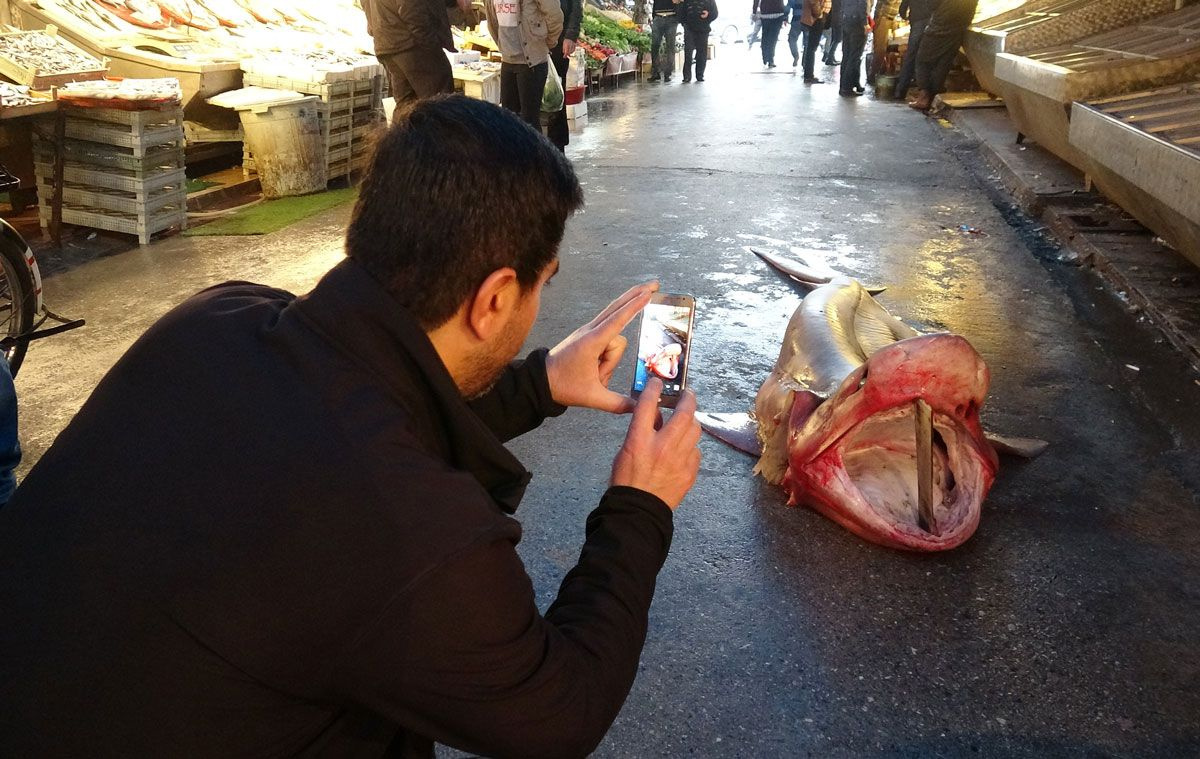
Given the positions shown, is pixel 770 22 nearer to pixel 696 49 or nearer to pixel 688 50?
pixel 696 49

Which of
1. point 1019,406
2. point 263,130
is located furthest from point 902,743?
point 263,130

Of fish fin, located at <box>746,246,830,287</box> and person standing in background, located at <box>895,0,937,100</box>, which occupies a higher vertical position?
person standing in background, located at <box>895,0,937,100</box>

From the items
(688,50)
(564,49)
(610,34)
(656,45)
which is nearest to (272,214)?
(564,49)

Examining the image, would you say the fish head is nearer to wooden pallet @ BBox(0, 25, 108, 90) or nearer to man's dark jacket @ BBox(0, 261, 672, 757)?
man's dark jacket @ BBox(0, 261, 672, 757)

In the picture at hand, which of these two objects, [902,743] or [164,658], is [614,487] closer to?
[164,658]

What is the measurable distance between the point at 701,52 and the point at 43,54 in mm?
13555

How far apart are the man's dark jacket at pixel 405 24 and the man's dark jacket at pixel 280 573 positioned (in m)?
6.61

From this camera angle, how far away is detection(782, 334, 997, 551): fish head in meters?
2.76

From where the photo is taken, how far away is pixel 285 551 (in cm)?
113

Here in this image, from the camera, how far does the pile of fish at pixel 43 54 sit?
6.99 metres

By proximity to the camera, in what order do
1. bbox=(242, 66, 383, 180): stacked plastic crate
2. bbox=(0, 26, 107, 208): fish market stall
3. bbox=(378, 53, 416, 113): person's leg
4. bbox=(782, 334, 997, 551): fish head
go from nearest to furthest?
1. bbox=(782, 334, 997, 551): fish head
2. bbox=(0, 26, 107, 208): fish market stall
3. bbox=(378, 53, 416, 113): person's leg
4. bbox=(242, 66, 383, 180): stacked plastic crate

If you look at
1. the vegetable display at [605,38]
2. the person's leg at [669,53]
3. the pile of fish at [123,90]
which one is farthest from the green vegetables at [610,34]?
the pile of fish at [123,90]

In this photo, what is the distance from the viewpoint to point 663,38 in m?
19.3

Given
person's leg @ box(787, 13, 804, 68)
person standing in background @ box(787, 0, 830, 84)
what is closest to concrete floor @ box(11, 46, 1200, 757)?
person standing in background @ box(787, 0, 830, 84)
